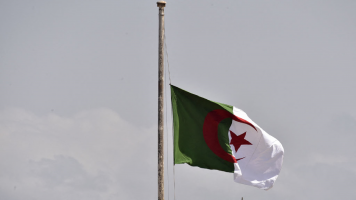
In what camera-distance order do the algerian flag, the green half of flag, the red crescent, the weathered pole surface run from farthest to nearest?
the red crescent, the algerian flag, the green half of flag, the weathered pole surface

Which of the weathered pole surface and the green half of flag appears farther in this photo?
the green half of flag

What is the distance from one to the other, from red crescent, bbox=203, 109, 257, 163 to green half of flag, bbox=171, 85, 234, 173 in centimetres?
13

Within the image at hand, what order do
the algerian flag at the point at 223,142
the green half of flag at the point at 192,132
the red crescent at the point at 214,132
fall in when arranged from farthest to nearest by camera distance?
the red crescent at the point at 214,132 < the algerian flag at the point at 223,142 < the green half of flag at the point at 192,132

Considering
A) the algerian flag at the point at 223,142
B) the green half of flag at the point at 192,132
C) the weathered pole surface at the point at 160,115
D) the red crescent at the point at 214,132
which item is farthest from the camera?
the red crescent at the point at 214,132

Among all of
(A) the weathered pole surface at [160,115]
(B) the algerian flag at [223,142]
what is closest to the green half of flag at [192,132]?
(B) the algerian flag at [223,142]

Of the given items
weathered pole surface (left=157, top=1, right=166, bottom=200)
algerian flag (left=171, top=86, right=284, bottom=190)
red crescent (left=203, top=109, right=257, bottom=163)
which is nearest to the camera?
weathered pole surface (left=157, top=1, right=166, bottom=200)

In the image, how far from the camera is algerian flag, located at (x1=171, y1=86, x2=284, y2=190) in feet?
79.4

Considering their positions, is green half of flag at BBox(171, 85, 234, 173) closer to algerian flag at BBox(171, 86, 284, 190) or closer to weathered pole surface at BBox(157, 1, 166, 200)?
algerian flag at BBox(171, 86, 284, 190)

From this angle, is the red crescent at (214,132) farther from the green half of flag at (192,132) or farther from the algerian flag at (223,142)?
the green half of flag at (192,132)

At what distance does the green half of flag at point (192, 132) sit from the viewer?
24.1 meters

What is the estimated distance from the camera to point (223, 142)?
2492cm

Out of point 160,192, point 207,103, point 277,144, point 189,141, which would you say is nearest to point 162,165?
point 160,192

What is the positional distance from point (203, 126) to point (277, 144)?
3573mm

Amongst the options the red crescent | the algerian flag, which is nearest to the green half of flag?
the algerian flag
